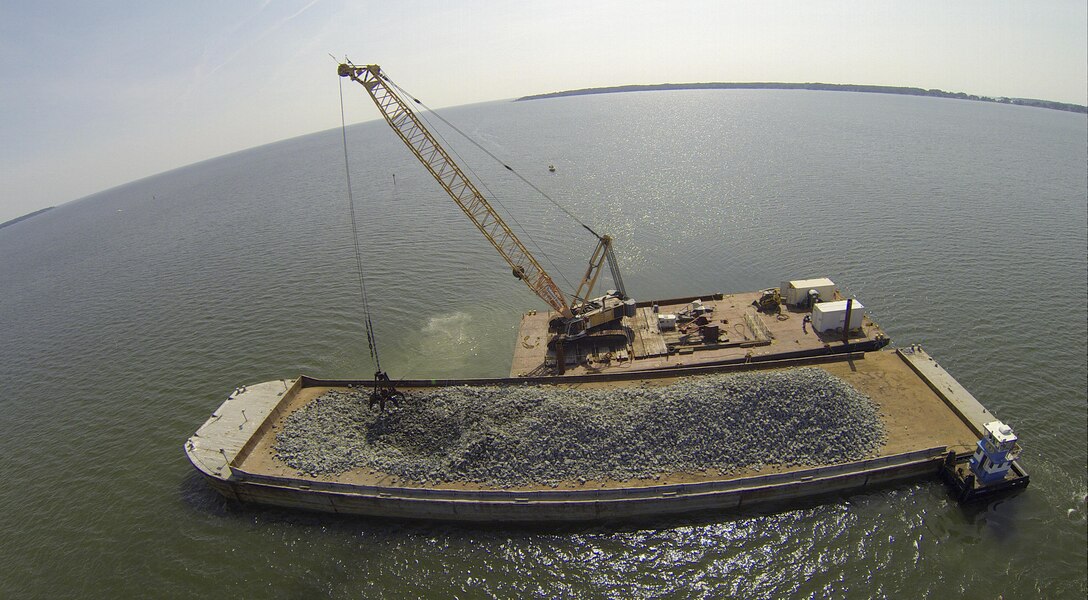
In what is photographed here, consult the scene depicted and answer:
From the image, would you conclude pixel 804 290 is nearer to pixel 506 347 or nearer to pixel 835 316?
pixel 835 316

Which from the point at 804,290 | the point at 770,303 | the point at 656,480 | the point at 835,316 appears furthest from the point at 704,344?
the point at 656,480

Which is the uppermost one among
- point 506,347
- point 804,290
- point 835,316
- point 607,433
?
point 804,290

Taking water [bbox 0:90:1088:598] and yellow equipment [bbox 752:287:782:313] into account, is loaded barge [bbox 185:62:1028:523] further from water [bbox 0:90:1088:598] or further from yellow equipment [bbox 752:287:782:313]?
water [bbox 0:90:1088:598]

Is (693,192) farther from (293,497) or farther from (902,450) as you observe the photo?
(293,497)

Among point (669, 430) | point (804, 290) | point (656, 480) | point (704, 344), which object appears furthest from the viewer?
point (804, 290)

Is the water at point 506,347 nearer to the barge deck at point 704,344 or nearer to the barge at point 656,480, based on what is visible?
the barge at point 656,480

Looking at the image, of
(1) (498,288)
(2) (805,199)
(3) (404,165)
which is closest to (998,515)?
(1) (498,288)

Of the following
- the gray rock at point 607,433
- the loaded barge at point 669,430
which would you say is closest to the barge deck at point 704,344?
the loaded barge at point 669,430
